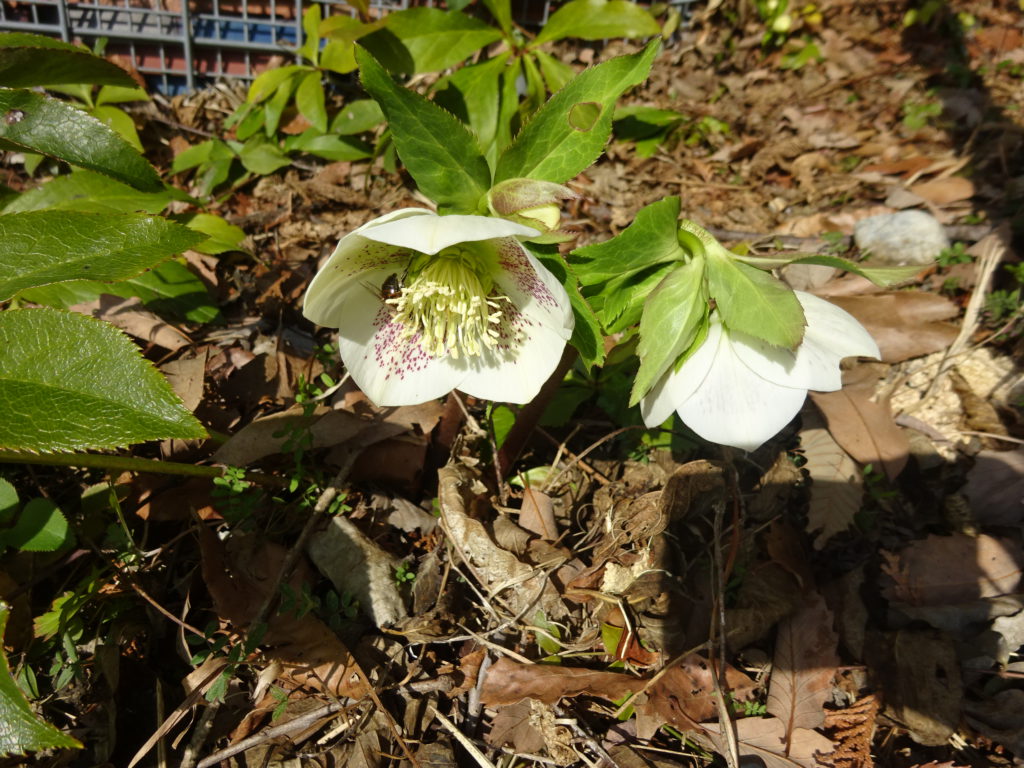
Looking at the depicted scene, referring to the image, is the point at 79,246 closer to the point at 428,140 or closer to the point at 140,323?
the point at 428,140

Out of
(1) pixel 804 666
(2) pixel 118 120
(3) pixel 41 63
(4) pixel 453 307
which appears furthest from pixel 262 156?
(1) pixel 804 666

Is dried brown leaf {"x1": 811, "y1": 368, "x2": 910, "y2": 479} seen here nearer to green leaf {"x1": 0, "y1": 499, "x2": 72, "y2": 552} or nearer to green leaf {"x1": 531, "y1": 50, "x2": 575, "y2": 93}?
green leaf {"x1": 531, "y1": 50, "x2": 575, "y2": 93}

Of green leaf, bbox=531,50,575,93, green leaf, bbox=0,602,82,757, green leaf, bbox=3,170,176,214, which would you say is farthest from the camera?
green leaf, bbox=531,50,575,93

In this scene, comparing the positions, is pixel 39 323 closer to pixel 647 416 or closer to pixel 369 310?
pixel 369 310

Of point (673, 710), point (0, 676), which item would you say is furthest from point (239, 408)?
point (673, 710)

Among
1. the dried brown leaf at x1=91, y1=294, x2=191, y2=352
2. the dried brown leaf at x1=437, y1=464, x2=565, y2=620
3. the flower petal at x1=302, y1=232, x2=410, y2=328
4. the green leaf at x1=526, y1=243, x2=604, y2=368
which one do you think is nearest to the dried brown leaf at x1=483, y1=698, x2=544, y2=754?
the dried brown leaf at x1=437, y1=464, x2=565, y2=620

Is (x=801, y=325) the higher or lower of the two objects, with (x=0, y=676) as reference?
higher

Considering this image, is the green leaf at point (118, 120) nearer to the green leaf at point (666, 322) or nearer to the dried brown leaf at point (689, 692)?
the green leaf at point (666, 322)
